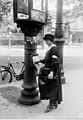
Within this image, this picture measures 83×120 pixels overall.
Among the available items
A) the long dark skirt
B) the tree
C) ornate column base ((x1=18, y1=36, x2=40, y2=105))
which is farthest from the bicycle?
the tree

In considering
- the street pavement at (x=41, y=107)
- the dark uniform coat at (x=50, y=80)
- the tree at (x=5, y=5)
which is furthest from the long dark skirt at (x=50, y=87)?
the tree at (x=5, y=5)

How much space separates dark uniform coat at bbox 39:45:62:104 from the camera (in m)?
4.88

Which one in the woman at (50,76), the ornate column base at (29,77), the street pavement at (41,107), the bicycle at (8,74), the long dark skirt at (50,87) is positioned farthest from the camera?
the bicycle at (8,74)

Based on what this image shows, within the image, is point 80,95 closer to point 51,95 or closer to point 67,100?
point 67,100

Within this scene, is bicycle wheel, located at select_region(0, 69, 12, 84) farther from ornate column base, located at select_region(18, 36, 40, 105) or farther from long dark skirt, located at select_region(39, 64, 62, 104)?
long dark skirt, located at select_region(39, 64, 62, 104)

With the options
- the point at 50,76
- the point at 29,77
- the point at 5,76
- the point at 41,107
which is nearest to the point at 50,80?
the point at 50,76

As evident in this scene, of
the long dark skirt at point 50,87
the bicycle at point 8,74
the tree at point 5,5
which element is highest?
the tree at point 5,5

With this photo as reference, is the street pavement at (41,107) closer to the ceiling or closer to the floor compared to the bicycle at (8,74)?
closer to the floor

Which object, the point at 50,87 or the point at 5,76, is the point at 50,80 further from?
the point at 5,76

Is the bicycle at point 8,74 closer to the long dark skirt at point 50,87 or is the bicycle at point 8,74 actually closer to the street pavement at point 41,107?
the street pavement at point 41,107

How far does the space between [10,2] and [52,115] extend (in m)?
10.6

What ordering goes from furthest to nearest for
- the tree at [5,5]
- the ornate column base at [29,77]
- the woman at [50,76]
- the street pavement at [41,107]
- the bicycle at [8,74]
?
the tree at [5,5]
the bicycle at [8,74]
the ornate column base at [29,77]
the woman at [50,76]
the street pavement at [41,107]

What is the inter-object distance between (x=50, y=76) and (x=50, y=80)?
0.09 meters

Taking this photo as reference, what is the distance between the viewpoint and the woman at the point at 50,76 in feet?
16.0
